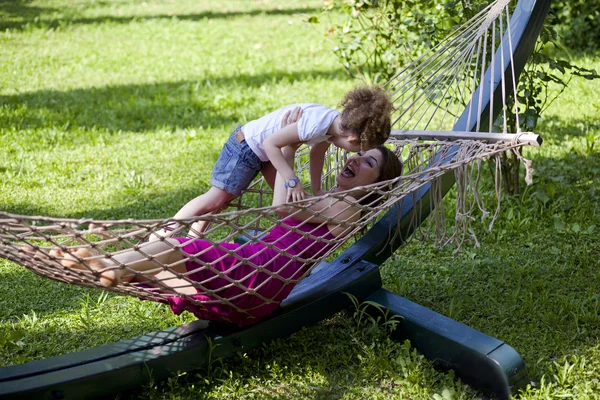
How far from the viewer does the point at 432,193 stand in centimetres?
256

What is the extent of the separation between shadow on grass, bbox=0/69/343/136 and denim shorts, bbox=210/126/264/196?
7.33 feet

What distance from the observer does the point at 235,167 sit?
259 cm

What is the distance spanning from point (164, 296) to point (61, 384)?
0.37 metres

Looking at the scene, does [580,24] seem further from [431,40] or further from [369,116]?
[369,116]

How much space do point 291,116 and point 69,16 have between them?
268 inches

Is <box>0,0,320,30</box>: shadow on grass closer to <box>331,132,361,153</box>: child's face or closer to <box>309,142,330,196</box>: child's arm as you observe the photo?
<box>309,142,330,196</box>: child's arm

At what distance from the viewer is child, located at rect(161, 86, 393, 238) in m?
2.27

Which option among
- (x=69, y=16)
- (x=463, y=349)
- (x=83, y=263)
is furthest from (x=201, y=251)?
(x=69, y=16)

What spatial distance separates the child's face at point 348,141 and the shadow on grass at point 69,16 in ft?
20.4

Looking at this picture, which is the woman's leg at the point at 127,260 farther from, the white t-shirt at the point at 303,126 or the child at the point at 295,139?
the white t-shirt at the point at 303,126

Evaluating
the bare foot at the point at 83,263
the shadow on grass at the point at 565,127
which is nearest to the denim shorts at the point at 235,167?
the bare foot at the point at 83,263

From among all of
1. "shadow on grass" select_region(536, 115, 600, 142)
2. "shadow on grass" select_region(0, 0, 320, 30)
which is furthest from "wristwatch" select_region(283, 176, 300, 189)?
"shadow on grass" select_region(0, 0, 320, 30)

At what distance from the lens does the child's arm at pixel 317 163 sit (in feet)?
8.47

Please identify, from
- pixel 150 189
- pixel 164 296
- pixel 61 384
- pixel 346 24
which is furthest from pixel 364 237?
pixel 346 24
